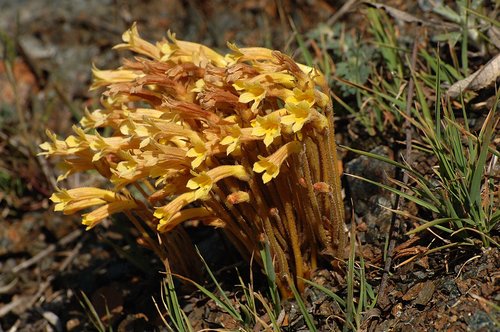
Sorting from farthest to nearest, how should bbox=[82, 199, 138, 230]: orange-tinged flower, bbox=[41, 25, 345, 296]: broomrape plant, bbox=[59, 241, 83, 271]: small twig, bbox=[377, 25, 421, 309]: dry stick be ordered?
1. bbox=[59, 241, 83, 271]: small twig
2. bbox=[82, 199, 138, 230]: orange-tinged flower
3. bbox=[377, 25, 421, 309]: dry stick
4. bbox=[41, 25, 345, 296]: broomrape plant

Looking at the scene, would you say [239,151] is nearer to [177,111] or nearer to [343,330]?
[177,111]

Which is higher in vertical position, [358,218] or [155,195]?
[155,195]

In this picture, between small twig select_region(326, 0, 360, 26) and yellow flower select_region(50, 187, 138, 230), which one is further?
small twig select_region(326, 0, 360, 26)

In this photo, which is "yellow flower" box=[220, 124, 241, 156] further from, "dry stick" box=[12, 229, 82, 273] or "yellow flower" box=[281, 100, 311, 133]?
"dry stick" box=[12, 229, 82, 273]

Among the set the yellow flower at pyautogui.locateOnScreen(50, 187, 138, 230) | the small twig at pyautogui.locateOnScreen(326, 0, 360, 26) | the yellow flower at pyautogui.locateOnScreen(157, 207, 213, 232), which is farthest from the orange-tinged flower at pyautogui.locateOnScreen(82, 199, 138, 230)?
the small twig at pyautogui.locateOnScreen(326, 0, 360, 26)

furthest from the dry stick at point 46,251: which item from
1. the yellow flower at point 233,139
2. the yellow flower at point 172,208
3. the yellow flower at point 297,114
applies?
the yellow flower at point 297,114

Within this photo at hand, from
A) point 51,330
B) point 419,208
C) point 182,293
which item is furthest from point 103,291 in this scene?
point 419,208

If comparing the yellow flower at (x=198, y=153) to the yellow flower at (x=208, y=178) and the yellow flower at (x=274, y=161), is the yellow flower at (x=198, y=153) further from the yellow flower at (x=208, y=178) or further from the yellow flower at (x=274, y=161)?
the yellow flower at (x=274, y=161)

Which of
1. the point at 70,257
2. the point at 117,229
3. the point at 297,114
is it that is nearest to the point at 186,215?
the point at 297,114
